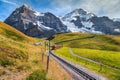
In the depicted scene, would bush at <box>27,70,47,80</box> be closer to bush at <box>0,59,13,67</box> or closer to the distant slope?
bush at <box>0,59,13,67</box>

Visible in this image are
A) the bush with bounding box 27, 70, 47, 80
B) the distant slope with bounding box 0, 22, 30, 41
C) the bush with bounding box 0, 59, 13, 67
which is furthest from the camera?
the distant slope with bounding box 0, 22, 30, 41

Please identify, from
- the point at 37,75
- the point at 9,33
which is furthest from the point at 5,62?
the point at 9,33

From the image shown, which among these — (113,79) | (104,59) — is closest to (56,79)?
(113,79)

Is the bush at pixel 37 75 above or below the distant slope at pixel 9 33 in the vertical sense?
below

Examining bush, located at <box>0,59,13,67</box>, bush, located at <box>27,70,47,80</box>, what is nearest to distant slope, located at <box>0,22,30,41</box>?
bush, located at <box>0,59,13,67</box>

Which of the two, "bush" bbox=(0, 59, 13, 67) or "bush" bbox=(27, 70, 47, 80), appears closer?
"bush" bbox=(27, 70, 47, 80)

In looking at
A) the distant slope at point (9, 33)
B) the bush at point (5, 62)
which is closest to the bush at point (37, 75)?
the bush at point (5, 62)

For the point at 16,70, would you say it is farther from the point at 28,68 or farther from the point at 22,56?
the point at 22,56

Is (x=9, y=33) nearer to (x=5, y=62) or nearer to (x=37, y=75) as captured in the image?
(x=5, y=62)

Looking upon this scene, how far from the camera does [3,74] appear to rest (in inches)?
1321

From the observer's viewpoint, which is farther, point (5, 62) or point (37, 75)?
point (5, 62)

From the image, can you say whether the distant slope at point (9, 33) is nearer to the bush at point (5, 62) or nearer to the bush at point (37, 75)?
the bush at point (5, 62)

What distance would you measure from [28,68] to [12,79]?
701 cm

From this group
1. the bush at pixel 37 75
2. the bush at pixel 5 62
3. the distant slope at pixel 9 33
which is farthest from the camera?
the distant slope at pixel 9 33
